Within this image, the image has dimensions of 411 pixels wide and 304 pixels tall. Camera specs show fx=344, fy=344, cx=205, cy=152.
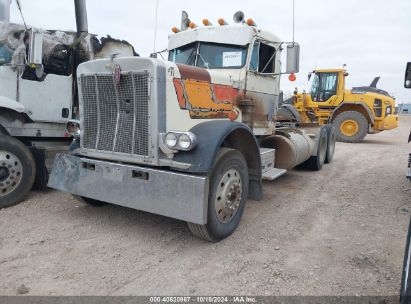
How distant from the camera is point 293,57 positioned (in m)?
5.05

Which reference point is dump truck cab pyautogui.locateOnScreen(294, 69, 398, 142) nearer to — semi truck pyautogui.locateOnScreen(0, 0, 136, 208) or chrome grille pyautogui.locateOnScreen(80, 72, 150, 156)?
semi truck pyautogui.locateOnScreen(0, 0, 136, 208)

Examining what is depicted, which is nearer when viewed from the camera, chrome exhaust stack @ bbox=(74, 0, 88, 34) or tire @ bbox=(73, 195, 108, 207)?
tire @ bbox=(73, 195, 108, 207)

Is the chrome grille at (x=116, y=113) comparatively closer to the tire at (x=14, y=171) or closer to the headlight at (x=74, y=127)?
the headlight at (x=74, y=127)

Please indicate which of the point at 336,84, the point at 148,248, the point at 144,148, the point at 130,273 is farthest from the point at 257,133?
the point at 336,84

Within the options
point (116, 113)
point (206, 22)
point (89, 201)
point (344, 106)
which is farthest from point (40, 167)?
point (344, 106)

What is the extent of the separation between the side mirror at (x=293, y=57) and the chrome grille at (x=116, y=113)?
7.94 feet

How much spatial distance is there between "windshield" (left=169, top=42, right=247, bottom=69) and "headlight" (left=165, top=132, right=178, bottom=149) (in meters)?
1.80

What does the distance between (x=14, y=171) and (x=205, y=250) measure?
3016mm

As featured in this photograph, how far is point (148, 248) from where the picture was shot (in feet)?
12.2

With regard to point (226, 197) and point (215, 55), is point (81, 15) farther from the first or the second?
point (226, 197)

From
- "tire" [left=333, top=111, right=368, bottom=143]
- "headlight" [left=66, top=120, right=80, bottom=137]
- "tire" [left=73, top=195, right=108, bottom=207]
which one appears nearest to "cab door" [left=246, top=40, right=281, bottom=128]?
"headlight" [left=66, top=120, right=80, bottom=137]

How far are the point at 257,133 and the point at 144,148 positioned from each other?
7.65ft

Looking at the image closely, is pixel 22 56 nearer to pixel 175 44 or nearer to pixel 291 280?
pixel 175 44

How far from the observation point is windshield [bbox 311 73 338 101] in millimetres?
14531
